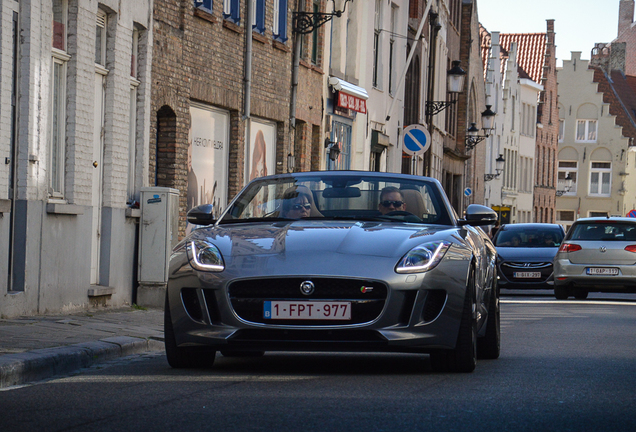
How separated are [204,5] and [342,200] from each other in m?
10.9

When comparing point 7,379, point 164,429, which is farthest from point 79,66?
point 164,429

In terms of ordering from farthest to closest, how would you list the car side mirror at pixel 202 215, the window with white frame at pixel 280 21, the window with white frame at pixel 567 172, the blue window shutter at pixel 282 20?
the window with white frame at pixel 567 172
the blue window shutter at pixel 282 20
the window with white frame at pixel 280 21
the car side mirror at pixel 202 215

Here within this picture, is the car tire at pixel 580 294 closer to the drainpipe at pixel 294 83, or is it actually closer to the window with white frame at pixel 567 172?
the drainpipe at pixel 294 83

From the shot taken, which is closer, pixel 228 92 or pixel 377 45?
pixel 228 92

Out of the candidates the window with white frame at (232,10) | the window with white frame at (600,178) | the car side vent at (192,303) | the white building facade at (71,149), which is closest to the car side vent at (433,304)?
the car side vent at (192,303)

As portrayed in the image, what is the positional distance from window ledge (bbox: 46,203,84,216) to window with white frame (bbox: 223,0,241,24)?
24.4 ft

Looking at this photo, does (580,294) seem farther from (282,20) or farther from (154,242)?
(154,242)

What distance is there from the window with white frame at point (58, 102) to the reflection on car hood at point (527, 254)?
13.6 metres

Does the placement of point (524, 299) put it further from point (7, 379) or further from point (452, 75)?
point (7, 379)

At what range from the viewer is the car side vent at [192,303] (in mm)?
8234

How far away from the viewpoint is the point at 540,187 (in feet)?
280

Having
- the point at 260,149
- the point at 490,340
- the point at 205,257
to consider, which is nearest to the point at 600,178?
the point at 260,149

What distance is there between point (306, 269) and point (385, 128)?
2775 centimetres

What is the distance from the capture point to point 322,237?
8.39 metres
